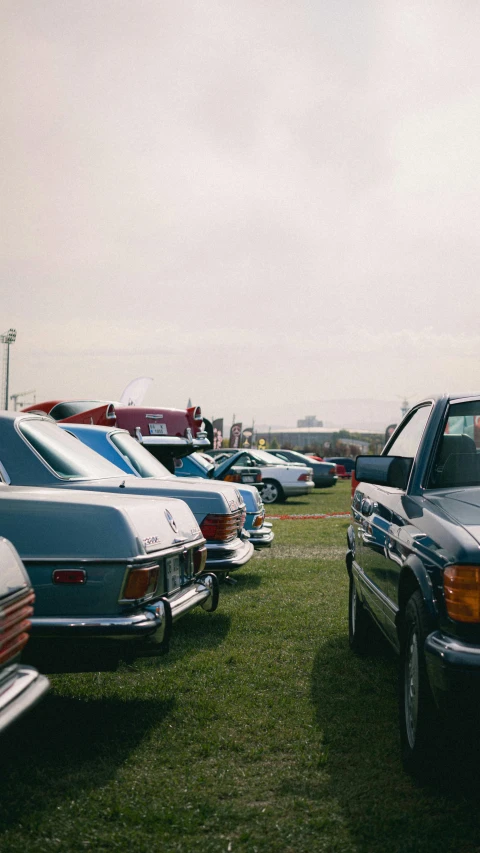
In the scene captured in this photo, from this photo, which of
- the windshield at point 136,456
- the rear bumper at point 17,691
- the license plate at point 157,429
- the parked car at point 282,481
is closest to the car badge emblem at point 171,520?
the rear bumper at point 17,691

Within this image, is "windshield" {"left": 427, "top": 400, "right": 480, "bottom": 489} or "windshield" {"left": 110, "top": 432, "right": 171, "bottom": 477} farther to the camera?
"windshield" {"left": 110, "top": 432, "right": 171, "bottom": 477}

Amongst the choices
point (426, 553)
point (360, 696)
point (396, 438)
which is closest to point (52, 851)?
point (426, 553)

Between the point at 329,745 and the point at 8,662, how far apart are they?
6.61ft

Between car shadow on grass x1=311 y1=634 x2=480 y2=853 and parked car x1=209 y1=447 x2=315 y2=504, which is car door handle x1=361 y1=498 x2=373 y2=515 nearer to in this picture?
car shadow on grass x1=311 y1=634 x2=480 y2=853

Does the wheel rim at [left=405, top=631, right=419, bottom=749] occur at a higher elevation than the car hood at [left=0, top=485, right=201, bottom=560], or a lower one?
lower

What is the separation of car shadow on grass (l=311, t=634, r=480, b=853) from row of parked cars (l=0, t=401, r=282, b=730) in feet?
3.53

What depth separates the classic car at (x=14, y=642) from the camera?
292cm

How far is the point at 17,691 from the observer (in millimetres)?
2984

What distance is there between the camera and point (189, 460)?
494 inches

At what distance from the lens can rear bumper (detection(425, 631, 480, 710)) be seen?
3160 millimetres

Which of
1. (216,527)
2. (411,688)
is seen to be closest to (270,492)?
(216,527)

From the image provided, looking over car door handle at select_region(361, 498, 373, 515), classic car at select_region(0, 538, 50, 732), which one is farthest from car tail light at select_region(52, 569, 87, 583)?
car door handle at select_region(361, 498, 373, 515)

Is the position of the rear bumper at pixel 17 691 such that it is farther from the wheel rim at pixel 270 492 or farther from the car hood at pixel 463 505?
the wheel rim at pixel 270 492

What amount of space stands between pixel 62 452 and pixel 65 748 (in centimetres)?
198
